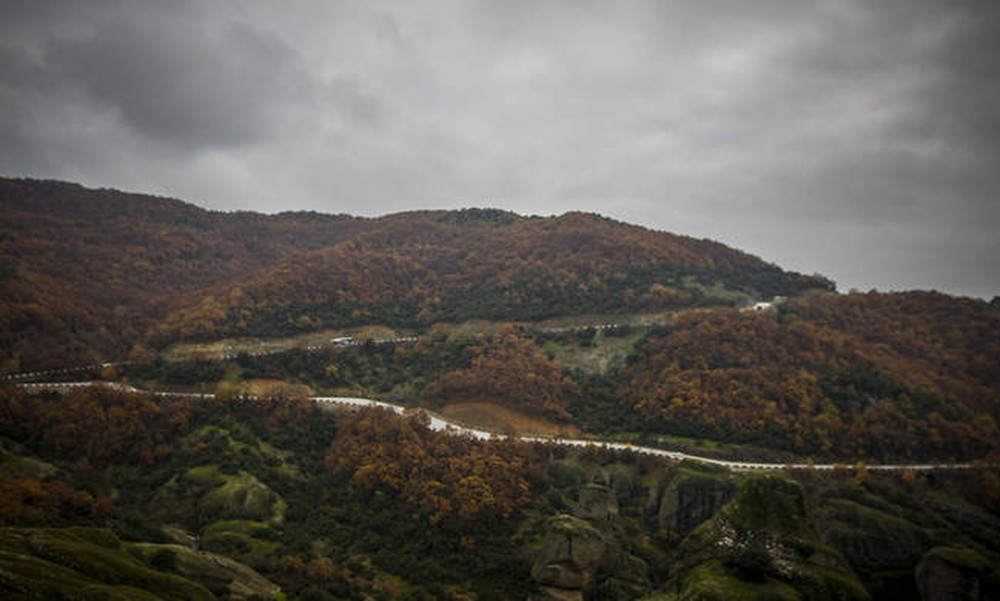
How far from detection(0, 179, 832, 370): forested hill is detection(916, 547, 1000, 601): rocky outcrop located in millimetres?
71563

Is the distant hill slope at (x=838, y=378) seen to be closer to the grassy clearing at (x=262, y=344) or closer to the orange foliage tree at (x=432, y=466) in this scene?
the orange foliage tree at (x=432, y=466)

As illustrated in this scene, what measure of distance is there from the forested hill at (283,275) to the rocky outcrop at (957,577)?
71563 mm

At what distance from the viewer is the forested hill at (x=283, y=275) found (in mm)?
85625

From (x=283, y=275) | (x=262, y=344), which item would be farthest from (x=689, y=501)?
(x=283, y=275)

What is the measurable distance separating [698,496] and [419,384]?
4580 cm

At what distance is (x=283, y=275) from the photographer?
110 m

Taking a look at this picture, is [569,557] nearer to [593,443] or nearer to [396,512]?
[396,512]

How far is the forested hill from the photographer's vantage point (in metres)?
85.6

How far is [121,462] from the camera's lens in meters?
53.5

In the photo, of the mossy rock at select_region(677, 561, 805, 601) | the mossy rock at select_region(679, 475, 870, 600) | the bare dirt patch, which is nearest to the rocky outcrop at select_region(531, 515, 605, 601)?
the mossy rock at select_region(679, 475, 870, 600)

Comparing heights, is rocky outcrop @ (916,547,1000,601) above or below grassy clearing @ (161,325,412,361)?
below

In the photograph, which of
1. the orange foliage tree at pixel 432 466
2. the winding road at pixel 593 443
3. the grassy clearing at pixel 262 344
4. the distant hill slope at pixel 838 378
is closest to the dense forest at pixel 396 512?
the orange foliage tree at pixel 432 466

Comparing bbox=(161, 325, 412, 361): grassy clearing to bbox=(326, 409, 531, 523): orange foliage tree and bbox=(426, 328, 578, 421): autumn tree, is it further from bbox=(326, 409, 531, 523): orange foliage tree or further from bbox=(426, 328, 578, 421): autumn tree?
bbox=(326, 409, 531, 523): orange foliage tree

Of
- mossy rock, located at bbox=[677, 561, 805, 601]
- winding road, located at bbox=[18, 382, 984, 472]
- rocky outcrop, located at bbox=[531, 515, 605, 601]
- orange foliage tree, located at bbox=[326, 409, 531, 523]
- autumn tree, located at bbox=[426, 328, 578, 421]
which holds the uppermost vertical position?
autumn tree, located at bbox=[426, 328, 578, 421]
